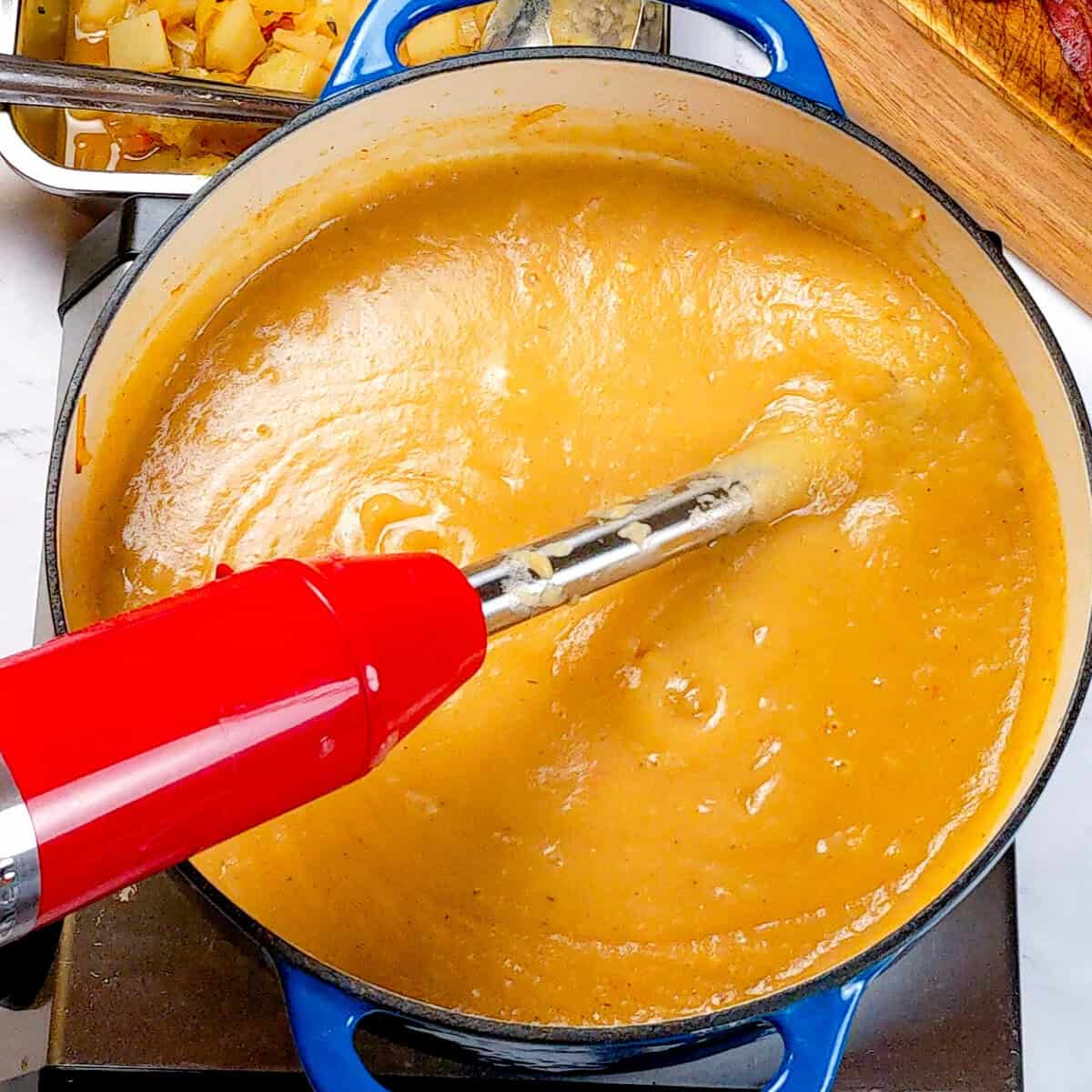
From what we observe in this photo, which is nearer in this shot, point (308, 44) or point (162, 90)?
point (162, 90)

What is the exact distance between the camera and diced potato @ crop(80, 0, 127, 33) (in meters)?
1.10

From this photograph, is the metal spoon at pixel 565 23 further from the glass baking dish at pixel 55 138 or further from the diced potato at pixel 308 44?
the diced potato at pixel 308 44

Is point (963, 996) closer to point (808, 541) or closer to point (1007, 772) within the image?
point (1007, 772)

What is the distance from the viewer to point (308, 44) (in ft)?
3.52

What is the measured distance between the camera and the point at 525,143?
0.95 metres

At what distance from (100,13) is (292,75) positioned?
0.19 m

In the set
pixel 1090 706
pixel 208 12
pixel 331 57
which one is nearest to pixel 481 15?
pixel 331 57

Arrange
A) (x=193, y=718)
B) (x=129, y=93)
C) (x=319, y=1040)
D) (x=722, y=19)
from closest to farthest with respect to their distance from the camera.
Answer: (x=193, y=718)
(x=319, y=1040)
(x=722, y=19)
(x=129, y=93)

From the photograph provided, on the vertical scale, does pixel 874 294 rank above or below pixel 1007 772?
above

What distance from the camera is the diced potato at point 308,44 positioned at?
1.07 m

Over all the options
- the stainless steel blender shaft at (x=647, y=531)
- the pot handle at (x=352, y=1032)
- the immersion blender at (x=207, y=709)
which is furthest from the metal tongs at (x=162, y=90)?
the pot handle at (x=352, y=1032)

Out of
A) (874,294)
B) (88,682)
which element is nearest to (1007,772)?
(874,294)

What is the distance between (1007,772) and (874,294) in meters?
0.35

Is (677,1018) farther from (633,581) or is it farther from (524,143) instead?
(524,143)
